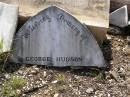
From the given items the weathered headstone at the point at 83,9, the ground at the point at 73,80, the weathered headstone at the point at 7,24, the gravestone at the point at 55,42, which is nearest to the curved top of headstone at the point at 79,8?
the weathered headstone at the point at 83,9

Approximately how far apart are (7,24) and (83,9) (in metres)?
0.77

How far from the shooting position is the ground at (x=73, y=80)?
3.72m

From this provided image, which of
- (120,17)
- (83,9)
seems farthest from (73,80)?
(120,17)

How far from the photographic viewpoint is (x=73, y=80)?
384cm

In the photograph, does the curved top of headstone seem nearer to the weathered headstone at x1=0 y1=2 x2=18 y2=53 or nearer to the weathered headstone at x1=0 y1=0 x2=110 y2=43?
the weathered headstone at x1=0 y1=0 x2=110 y2=43

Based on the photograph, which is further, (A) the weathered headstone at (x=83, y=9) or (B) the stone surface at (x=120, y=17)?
(B) the stone surface at (x=120, y=17)

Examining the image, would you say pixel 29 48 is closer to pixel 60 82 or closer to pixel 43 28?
pixel 43 28

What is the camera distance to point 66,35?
3975 mm

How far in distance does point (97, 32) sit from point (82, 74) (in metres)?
0.46

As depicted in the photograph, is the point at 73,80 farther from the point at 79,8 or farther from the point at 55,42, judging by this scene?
the point at 79,8

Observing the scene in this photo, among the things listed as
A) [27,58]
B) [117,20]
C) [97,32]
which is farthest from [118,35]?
[27,58]

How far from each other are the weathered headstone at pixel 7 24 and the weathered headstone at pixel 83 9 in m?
0.10

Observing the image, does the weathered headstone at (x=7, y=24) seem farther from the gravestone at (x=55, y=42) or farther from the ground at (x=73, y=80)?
the ground at (x=73, y=80)

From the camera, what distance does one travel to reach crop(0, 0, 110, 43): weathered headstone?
162 inches
